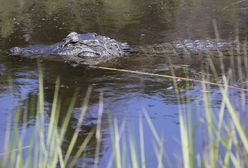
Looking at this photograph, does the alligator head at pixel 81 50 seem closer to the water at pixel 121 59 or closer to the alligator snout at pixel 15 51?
the alligator snout at pixel 15 51

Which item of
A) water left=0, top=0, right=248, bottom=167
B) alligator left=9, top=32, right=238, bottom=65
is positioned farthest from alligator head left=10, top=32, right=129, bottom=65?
water left=0, top=0, right=248, bottom=167

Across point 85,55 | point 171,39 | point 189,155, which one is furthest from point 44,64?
point 189,155

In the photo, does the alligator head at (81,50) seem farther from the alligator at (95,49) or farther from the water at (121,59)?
the water at (121,59)

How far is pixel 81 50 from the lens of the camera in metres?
7.08

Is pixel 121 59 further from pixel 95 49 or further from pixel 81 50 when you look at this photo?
pixel 81 50

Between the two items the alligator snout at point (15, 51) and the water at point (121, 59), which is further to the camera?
the alligator snout at point (15, 51)

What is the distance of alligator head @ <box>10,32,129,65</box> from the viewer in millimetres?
7004

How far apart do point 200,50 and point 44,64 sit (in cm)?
208

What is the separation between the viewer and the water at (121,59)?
4.50 m

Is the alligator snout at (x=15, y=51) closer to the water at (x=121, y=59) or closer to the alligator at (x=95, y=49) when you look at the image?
the alligator at (x=95, y=49)

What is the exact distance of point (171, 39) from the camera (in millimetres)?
7695

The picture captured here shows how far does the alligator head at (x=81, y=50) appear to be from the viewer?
7.00 m

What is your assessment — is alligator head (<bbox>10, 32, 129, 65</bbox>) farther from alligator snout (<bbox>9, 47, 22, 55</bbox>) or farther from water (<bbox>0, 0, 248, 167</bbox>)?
water (<bbox>0, 0, 248, 167</bbox>)

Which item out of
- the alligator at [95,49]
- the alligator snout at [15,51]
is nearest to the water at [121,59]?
the alligator snout at [15,51]
